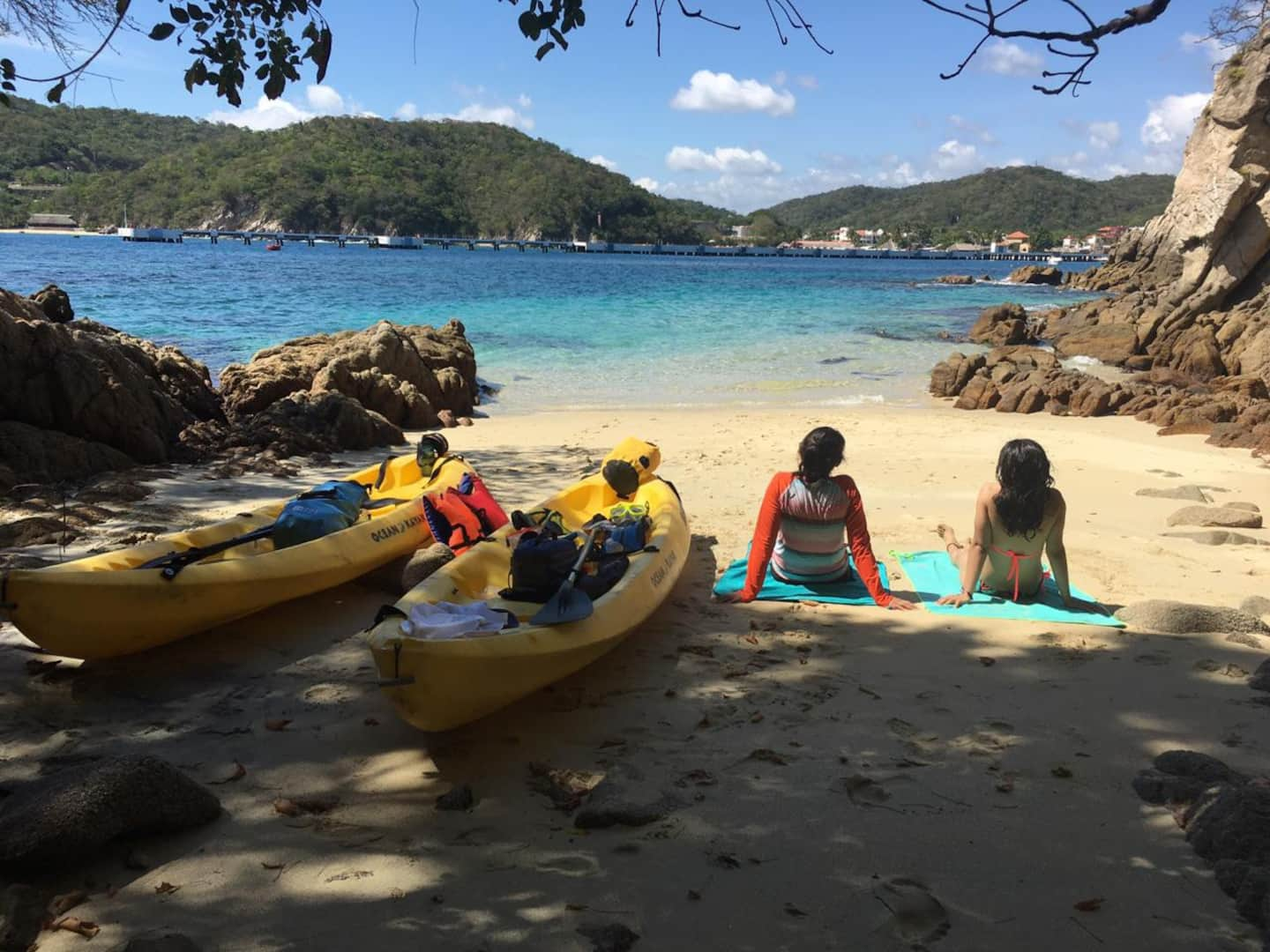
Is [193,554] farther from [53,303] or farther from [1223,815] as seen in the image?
[53,303]

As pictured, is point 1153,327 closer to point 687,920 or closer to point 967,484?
point 967,484

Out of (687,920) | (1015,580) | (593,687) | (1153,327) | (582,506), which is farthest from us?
(1153,327)

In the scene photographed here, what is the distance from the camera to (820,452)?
4.71 meters

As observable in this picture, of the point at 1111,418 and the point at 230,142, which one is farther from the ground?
the point at 230,142

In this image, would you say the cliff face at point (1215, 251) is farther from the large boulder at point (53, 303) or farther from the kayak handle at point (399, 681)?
the kayak handle at point (399, 681)

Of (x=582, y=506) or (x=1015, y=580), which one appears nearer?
(x=1015, y=580)

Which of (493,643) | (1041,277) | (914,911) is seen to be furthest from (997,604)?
(1041,277)

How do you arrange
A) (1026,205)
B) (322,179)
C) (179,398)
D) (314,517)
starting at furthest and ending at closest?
(1026,205) < (322,179) < (179,398) < (314,517)

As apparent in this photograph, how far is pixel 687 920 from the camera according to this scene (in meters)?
2.36

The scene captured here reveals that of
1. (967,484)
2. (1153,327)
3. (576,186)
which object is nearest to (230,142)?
(576,186)

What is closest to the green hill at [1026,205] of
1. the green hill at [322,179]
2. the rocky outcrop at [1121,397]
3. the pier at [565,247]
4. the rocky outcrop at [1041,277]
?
the pier at [565,247]

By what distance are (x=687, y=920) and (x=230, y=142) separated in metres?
132

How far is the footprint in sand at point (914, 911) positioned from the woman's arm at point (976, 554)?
8.56ft

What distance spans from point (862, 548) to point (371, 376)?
26.8ft
